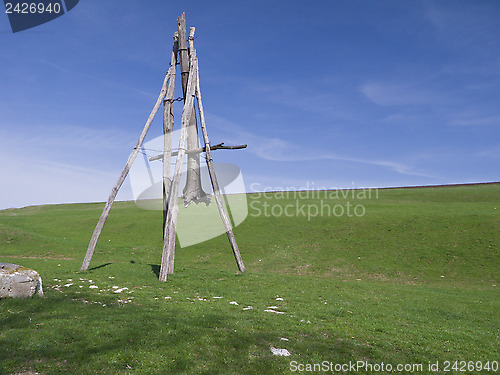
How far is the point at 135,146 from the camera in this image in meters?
23.6

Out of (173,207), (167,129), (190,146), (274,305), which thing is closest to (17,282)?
(173,207)

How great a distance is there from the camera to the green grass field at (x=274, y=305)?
30.8 feet

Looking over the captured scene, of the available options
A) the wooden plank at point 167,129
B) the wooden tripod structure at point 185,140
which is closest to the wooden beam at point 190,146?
the wooden tripod structure at point 185,140

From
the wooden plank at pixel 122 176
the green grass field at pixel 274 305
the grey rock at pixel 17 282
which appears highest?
the wooden plank at pixel 122 176

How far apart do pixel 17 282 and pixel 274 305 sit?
Answer: 11.8 metres

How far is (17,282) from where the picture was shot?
13414 mm

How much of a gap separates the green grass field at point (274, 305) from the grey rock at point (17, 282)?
550 millimetres

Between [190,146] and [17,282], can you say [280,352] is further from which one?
[190,146]

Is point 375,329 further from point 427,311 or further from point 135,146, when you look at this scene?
point 135,146

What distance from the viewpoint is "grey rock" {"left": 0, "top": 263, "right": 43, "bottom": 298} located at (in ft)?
43.2

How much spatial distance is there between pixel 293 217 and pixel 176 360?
131ft

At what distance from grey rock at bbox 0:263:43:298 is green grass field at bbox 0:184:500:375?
550mm

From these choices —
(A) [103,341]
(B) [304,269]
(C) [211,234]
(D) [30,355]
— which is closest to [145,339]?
(A) [103,341]

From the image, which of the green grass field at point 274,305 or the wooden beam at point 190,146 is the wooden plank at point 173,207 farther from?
the green grass field at point 274,305
